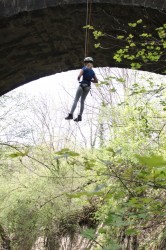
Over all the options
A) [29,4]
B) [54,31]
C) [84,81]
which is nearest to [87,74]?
[84,81]

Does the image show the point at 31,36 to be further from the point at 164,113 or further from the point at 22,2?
the point at 164,113

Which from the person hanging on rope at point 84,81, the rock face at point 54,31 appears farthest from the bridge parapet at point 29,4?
the person hanging on rope at point 84,81

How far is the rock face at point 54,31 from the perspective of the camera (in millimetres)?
4469

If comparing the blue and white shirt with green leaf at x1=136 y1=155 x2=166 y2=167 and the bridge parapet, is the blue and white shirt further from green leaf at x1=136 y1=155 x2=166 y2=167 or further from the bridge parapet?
green leaf at x1=136 y1=155 x2=166 y2=167

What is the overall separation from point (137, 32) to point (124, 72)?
891 cm

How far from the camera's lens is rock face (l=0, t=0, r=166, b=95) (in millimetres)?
4469

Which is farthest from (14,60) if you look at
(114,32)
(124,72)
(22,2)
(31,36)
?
(124,72)

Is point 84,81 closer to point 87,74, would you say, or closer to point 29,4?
point 87,74

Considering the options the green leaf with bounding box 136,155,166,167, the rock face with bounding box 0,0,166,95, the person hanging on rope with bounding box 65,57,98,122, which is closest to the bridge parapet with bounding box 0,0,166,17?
the rock face with bounding box 0,0,166,95

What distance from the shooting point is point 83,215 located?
10445mm

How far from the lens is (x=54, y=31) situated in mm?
4945

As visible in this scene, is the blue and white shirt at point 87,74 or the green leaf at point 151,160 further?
the blue and white shirt at point 87,74

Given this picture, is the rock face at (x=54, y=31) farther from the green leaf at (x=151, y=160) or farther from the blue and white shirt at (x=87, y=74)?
the green leaf at (x=151, y=160)

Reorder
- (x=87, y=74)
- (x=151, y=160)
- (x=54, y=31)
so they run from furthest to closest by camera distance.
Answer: (x=54, y=31) → (x=87, y=74) → (x=151, y=160)
